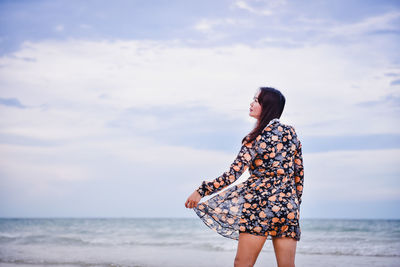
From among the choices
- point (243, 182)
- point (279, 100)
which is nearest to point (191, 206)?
point (243, 182)

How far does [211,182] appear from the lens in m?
2.65

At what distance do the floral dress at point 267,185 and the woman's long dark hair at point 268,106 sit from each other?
33mm

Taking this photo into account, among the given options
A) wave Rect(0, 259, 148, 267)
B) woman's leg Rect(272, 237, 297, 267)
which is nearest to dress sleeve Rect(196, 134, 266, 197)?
woman's leg Rect(272, 237, 297, 267)

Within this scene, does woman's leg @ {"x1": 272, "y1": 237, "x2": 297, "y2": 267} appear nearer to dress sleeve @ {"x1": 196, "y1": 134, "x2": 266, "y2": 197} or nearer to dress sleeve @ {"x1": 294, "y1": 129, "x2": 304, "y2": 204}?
dress sleeve @ {"x1": 294, "y1": 129, "x2": 304, "y2": 204}

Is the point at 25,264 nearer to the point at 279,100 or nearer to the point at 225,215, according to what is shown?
the point at 225,215

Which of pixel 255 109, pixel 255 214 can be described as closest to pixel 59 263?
pixel 255 214

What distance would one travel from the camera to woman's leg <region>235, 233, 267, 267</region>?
263 centimetres

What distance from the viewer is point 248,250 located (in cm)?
264

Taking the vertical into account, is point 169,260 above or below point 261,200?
below

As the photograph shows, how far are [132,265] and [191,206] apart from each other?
5308 mm

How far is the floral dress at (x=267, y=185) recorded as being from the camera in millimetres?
2643

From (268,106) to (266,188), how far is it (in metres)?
0.51

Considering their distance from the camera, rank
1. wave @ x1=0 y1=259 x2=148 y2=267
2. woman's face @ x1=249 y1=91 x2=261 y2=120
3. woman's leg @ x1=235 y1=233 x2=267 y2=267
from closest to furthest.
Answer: woman's leg @ x1=235 y1=233 x2=267 y2=267 → woman's face @ x1=249 y1=91 x2=261 y2=120 → wave @ x1=0 y1=259 x2=148 y2=267

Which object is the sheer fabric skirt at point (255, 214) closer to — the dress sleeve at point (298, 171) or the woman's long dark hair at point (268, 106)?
the dress sleeve at point (298, 171)
